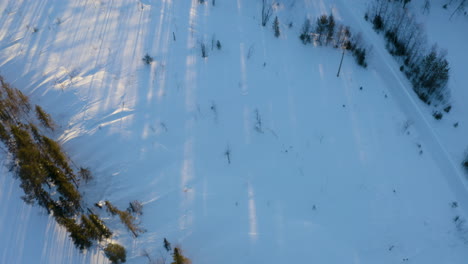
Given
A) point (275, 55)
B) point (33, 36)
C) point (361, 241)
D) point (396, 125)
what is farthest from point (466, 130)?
point (33, 36)

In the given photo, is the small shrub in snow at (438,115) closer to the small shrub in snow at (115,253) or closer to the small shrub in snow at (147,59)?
the small shrub in snow at (147,59)

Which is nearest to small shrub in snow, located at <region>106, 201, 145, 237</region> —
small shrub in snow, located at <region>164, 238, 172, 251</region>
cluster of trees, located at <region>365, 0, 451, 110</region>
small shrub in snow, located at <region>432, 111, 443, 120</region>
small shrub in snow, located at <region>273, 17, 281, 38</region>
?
small shrub in snow, located at <region>164, 238, 172, 251</region>

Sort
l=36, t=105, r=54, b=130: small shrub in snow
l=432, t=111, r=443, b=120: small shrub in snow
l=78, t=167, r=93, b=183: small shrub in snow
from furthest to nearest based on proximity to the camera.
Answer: l=432, t=111, r=443, b=120: small shrub in snow, l=36, t=105, r=54, b=130: small shrub in snow, l=78, t=167, r=93, b=183: small shrub in snow

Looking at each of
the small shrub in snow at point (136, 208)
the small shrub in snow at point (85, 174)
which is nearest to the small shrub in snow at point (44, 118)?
the small shrub in snow at point (85, 174)

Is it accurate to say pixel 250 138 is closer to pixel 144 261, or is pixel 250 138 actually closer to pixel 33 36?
pixel 144 261

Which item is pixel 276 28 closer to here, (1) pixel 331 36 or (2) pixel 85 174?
(1) pixel 331 36

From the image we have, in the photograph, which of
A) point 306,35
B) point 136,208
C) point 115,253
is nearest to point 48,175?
point 136,208

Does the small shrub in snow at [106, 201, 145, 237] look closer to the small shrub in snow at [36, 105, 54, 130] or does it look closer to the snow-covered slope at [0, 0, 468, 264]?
the snow-covered slope at [0, 0, 468, 264]
